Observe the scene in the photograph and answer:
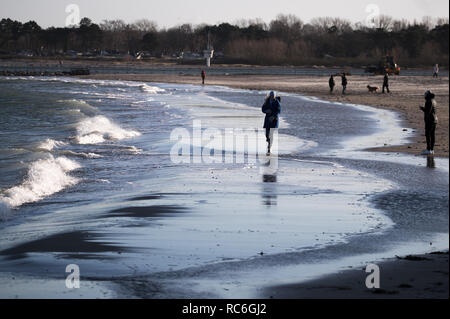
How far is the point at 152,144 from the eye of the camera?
23391mm

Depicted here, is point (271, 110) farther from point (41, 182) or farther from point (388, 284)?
point (388, 284)

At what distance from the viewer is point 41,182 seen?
15.3 metres

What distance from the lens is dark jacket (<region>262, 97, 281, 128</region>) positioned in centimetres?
1888

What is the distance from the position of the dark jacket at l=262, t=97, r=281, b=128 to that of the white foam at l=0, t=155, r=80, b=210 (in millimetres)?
5043

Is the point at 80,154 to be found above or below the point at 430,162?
below

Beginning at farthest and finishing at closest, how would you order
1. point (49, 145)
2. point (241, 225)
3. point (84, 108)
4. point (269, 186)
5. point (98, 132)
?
1. point (84, 108)
2. point (98, 132)
3. point (49, 145)
4. point (269, 186)
5. point (241, 225)

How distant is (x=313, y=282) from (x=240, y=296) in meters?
0.91

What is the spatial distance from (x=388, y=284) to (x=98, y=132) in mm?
21618

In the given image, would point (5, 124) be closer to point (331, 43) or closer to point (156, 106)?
point (156, 106)

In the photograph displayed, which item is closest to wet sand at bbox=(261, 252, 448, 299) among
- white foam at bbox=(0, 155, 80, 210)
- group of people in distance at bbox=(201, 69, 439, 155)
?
white foam at bbox=(0, 155, 80, 210)

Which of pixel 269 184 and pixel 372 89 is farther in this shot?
pixel 372 89

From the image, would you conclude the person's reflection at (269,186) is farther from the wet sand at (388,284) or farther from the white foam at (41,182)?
the wet sand at (388,284)

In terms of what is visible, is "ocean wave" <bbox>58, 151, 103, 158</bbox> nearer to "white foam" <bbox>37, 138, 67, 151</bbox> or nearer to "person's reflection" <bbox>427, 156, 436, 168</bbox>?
"white foam" <bbox>37, 138, 67, 151</bbox>

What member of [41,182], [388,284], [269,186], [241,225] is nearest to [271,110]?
[269,186]
